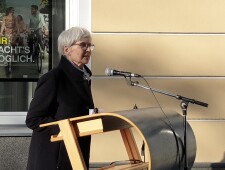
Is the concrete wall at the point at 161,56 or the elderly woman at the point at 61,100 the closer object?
the elderly woman at the point at 61,100

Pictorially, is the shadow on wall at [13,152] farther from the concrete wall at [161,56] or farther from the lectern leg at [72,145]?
the lectern leg at [72,145]

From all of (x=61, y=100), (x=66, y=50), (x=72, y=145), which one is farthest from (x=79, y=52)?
(x=72, y=145)

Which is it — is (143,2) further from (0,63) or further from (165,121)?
(165,121)

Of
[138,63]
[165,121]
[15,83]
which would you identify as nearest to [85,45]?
[165,121]

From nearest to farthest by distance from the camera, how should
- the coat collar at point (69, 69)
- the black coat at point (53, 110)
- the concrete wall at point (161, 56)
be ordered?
the black coat at point (53, 110) < the coat collar at point (69, 69) < the concrete wall at point (161, 56)

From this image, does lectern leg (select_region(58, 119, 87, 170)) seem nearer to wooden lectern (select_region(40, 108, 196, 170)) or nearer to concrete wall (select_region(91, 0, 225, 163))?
wooden lectern (select_region(40, 108, 196, 170))

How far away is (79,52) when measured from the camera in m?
4.35

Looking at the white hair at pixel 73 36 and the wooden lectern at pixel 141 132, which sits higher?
the white hair at pixel 73 36

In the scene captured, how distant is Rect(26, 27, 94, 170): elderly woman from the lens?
13.7ft

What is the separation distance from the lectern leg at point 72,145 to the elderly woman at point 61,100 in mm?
465

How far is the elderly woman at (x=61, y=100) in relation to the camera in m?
4.18

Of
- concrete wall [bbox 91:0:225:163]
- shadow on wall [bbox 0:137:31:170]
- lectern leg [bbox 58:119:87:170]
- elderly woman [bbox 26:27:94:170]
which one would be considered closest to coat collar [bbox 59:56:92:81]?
elderly woman [bbox 26:27:94:170]

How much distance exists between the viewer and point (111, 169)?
3.89 m

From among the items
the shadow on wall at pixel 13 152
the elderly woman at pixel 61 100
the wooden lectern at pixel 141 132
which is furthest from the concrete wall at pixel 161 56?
the wooden lectern at pixel 141 132
